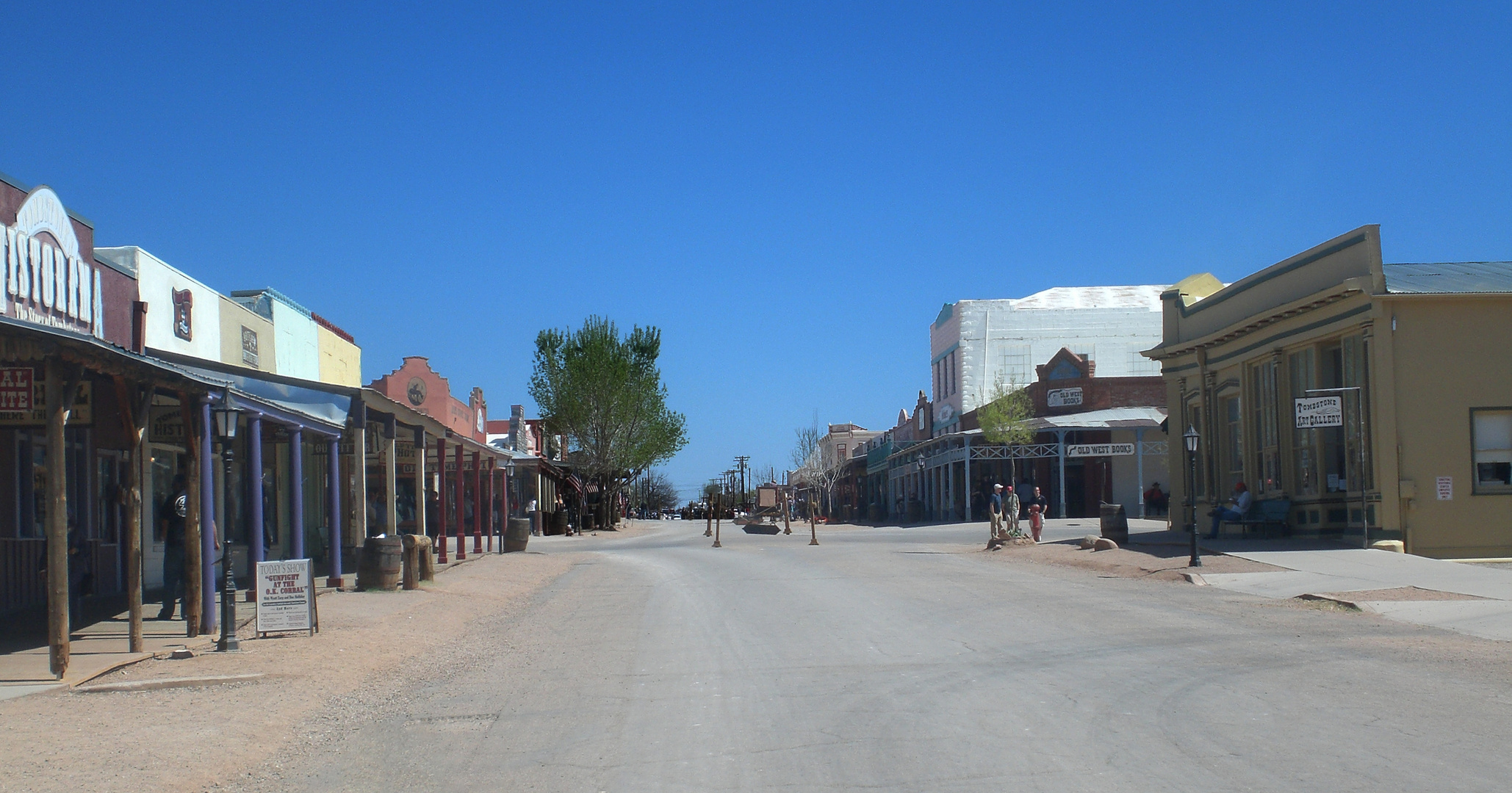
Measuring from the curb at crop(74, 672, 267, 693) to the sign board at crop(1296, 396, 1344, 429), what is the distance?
19.3m

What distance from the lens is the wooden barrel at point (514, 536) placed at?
112 ft

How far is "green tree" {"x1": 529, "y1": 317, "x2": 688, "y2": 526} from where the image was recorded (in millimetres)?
56875

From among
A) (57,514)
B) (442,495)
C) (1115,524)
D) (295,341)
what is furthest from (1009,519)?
(57,514)

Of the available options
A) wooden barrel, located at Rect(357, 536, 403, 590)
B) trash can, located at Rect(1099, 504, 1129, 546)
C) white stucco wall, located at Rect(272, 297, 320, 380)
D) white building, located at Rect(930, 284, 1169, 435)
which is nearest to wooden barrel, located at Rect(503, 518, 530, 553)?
white stucco wall, located at Rect(272, 297, 320, 380)

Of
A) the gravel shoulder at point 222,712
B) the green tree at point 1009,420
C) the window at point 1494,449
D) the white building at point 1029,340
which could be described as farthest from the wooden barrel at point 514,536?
the white building at point 1029,340

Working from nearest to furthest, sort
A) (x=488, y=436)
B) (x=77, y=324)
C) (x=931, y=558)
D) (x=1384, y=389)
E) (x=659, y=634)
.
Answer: (x=659, y=634) < (x=77, y=324) < (x=1384, y=389) < (x=931, y=558) < (x=488, y=436)

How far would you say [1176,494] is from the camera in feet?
111

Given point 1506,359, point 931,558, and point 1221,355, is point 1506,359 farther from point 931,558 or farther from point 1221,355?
point 931,558

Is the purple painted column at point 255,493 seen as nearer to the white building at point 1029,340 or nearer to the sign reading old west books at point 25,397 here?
the sign reading old west books at point 25,397

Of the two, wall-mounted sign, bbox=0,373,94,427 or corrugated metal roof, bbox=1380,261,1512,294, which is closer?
wall-mounted sign, bbox=0,373,94,427

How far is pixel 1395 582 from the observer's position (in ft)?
59.9

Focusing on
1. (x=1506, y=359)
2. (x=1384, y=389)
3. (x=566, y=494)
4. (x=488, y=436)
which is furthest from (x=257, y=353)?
(x=488, y=436)

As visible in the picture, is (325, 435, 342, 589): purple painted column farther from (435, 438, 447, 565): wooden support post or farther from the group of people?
the group of people

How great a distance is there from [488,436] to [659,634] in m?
53.1
